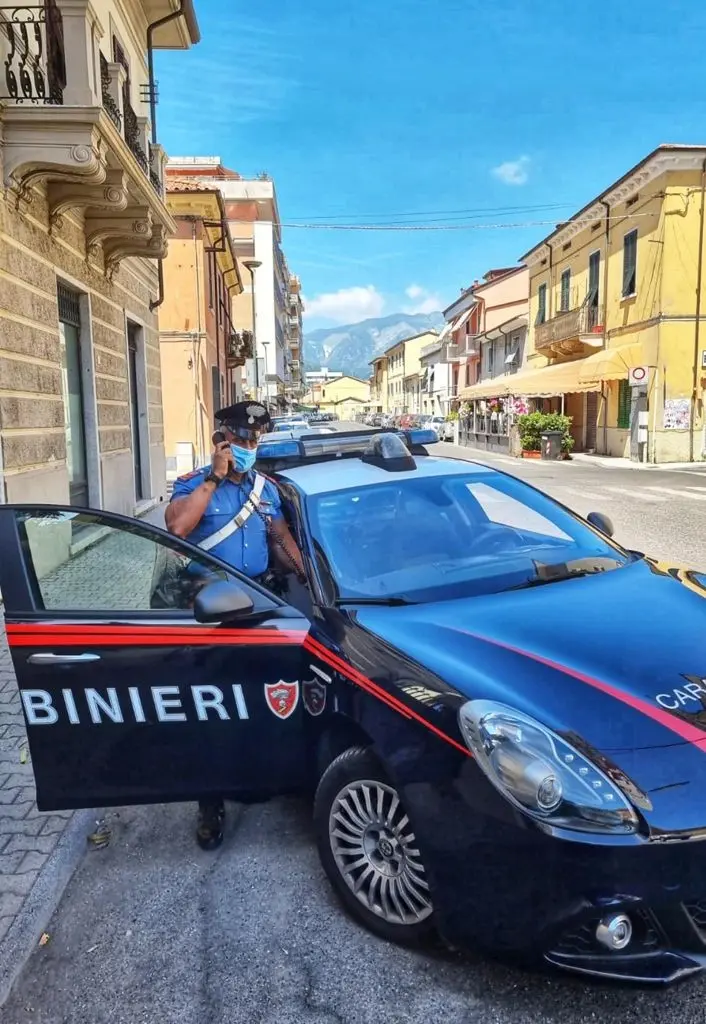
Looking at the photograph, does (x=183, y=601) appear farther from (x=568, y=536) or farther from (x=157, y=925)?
(x=568, y=536)

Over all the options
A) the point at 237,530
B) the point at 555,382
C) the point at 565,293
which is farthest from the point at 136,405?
the point at 565,293

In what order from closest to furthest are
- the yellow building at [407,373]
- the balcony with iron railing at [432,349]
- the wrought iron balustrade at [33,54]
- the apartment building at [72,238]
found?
the wrought iron balustrade at [33,54], the apartment building at [72,238], the balcony with iron railing at [432,349], the yellow building at [407,373]

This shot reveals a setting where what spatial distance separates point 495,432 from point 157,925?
3271cm

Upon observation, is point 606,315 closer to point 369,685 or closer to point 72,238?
point 72,238

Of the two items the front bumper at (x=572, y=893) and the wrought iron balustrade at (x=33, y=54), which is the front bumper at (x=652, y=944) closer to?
the front bumper at (x=572, y=893)

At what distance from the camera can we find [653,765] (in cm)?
190

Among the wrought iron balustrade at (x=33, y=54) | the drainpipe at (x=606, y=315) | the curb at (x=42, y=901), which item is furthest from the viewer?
the drainpipe at (x=606, y=315)

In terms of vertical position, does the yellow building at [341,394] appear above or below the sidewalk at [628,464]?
above

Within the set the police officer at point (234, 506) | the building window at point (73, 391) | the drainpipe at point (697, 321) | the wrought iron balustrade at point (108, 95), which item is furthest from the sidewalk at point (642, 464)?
the police officer at point (234, 506)

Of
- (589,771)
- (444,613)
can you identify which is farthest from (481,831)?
(444,613)

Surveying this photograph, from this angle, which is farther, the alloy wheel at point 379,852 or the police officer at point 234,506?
the police officer at point 234,506

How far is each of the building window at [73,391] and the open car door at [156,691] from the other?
680 centimetres

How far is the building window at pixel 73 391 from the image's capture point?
29.7 ft

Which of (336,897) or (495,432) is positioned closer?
(336,897)
